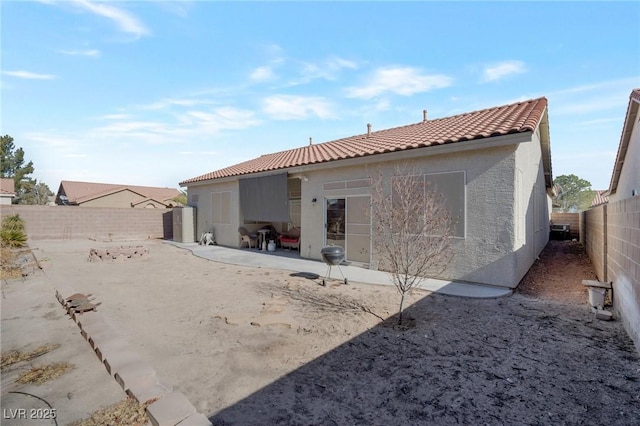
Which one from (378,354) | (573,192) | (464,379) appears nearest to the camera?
(464,379)

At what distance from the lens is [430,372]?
3.54m

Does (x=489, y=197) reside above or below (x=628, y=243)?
above

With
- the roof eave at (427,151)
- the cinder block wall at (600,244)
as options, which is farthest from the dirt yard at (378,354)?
the roof eave at (427,151)

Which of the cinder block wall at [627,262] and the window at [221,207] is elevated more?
the window at [221,207]

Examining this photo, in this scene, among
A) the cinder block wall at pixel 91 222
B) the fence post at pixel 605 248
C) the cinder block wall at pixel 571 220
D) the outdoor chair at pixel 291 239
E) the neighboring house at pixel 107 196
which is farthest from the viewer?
the neighboring house at pixel 107 196

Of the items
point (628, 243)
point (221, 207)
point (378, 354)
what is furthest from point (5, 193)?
point (628, 243)

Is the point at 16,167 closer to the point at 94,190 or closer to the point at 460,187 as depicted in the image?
the point at 94,190

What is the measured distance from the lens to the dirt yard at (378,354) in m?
2.86

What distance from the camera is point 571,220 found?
2181 cm

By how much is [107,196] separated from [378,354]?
130ft

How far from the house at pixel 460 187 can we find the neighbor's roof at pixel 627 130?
1797mm

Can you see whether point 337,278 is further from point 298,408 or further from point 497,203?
point 298,408

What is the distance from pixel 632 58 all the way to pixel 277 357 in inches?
410

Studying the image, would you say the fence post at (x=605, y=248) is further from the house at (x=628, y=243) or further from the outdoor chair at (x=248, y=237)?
the outdoor chair at (x=248, y=237)
